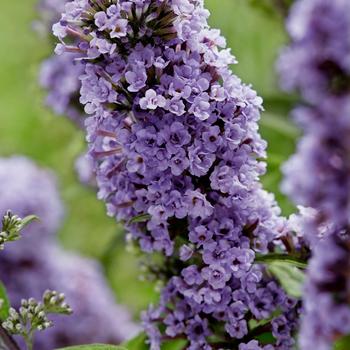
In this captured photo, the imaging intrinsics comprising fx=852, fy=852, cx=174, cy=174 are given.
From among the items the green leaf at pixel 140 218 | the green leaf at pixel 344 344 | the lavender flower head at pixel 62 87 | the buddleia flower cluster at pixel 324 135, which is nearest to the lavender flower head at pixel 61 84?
the lavender flower head at pixel 62 87

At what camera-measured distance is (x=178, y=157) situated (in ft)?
3.57

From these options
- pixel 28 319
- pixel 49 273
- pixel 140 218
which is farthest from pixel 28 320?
pixel 49 273

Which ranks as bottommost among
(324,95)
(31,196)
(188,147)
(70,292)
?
(324,95)

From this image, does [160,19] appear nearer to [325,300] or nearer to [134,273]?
[325,300]

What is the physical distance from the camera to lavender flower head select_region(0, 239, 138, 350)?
1930 millimetres

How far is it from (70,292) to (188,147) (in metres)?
1.02

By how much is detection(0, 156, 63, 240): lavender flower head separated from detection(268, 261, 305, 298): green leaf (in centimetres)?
90

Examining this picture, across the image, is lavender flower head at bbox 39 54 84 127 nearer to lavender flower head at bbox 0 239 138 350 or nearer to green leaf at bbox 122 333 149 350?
lavender flower head at bbox 0 239 138 350

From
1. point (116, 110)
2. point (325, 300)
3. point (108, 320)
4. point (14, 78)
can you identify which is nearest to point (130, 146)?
point (116, 110)

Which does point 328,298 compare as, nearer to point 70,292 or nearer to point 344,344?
point 344,344

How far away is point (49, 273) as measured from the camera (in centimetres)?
202

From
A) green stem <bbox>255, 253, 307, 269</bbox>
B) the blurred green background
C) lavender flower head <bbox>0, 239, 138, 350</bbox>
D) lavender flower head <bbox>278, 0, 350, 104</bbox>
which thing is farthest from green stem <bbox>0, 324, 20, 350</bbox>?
the blurred green background

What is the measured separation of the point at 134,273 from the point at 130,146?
143 centimetres

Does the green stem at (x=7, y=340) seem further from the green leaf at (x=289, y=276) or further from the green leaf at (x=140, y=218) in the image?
the green leaf at (x=289, y=276)
